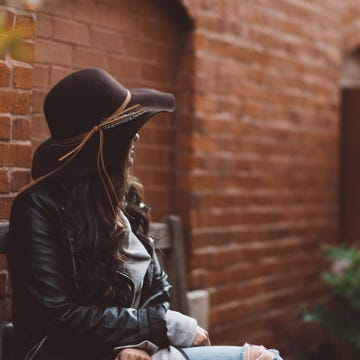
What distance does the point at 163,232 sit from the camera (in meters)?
3.39

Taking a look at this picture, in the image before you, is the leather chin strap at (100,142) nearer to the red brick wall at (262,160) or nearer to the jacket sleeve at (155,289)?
the jacket sleeve at (155,289)

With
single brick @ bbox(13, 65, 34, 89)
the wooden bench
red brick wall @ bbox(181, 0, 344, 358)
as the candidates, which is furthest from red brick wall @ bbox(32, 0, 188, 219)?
the wooden bench

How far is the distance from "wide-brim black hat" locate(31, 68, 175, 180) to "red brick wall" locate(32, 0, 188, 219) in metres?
0.78

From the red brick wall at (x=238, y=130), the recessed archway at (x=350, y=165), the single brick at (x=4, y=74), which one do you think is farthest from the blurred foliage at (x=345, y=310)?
the single brick at (x=4, y=74)

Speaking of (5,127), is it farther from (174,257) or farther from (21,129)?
(174,257)

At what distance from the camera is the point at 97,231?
2424 mm

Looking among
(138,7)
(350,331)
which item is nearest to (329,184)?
(350,331)

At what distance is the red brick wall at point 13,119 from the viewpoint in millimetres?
2783

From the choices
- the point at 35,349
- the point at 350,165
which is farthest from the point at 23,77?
the point at 350,165

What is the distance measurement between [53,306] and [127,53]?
1.85 meters

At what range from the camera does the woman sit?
2303 millimetres

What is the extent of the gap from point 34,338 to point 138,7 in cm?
210

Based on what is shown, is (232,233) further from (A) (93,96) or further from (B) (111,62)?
(A) (93,96)

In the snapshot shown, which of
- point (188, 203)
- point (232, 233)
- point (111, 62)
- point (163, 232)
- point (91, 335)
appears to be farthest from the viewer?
point (232, 233)
